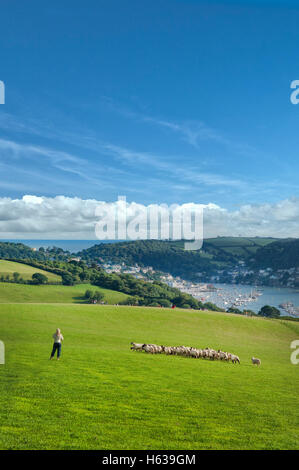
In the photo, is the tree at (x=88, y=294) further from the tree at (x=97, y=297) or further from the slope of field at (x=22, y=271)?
the slope of field at (x=22, y=271)

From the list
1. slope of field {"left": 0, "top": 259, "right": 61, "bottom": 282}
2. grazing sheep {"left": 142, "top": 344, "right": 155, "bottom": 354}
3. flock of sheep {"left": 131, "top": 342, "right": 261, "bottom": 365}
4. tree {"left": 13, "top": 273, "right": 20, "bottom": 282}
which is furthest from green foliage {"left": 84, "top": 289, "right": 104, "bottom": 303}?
flock of sheep {"left": 131, "top": 342, "right": 261, "bottom": 365}

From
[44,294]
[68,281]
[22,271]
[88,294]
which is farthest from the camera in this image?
[22,271]

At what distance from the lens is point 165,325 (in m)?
53.2

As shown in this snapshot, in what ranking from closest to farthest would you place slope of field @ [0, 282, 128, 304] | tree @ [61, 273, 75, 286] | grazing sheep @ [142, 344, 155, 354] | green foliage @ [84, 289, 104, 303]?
grazing sheep @ [142, 344, 155, 354]
slope of field @ [0, 282, 128, 304]
green foliage @ [84, 289, 104, 303]
tree @ [61, 273, 75, 286]

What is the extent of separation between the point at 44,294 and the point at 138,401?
306ft

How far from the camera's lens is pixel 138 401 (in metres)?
15.0

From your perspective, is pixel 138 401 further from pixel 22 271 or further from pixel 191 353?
pixel 22 271

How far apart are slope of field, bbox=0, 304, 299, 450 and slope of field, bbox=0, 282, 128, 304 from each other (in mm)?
63310

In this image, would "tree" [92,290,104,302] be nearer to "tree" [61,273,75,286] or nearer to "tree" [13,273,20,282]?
"tree" [61,273,75,286]

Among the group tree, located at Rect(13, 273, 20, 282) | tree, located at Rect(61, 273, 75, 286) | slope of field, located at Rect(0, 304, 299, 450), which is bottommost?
tree, located at Rect(61, 273, 75, 286)

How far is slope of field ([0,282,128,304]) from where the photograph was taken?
9150 centimetres

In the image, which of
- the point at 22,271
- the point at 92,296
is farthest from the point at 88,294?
the point at 22,271
